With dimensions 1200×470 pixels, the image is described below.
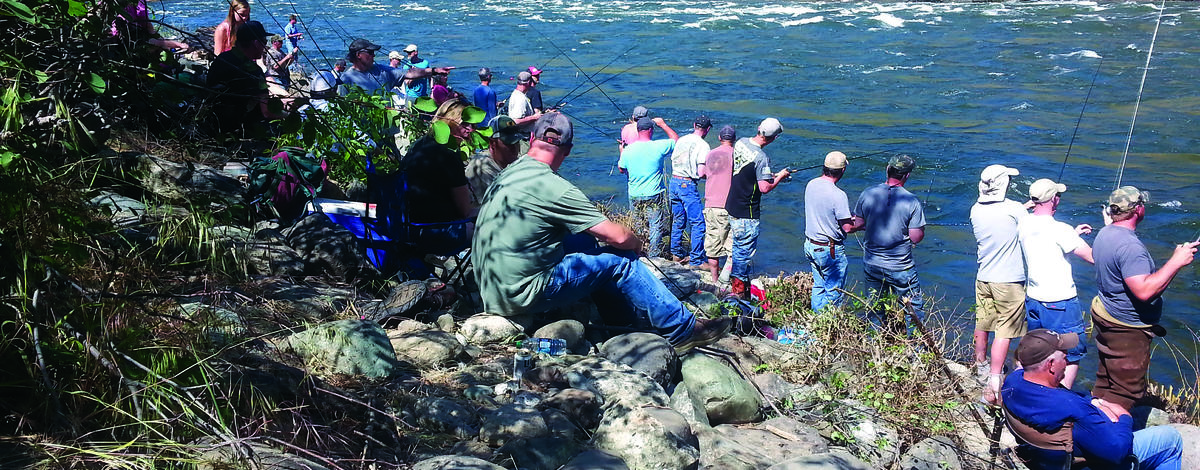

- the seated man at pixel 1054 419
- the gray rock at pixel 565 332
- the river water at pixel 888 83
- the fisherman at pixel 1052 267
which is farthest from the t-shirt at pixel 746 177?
the seated man at pixel 1054 419

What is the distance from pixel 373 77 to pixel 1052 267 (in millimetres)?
6577

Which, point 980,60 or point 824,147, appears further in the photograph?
point 980,60

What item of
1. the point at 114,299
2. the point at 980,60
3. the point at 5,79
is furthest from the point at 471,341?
the point at 980,60

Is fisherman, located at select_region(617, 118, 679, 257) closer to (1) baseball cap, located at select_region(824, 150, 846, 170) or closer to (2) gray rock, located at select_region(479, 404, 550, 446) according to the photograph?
(1) baseball cap, located at select_region(824, 150, 846, 170)

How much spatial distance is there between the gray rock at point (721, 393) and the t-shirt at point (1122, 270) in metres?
2.37

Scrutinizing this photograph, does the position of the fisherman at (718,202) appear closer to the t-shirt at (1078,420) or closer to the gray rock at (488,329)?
the gray rock at (488,329)

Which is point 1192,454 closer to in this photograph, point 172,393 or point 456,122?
point 456,122

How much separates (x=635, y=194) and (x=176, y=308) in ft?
18.1

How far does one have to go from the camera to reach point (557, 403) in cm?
434

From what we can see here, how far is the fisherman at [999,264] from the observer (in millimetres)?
6219

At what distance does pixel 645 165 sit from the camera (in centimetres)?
882

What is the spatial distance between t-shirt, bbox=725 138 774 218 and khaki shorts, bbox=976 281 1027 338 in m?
2.03

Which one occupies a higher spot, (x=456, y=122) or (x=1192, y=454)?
(x=456, y=122)

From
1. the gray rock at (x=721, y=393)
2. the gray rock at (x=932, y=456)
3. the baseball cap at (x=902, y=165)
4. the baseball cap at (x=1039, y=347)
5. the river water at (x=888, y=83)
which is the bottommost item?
the river water at (x=888, y=83)
